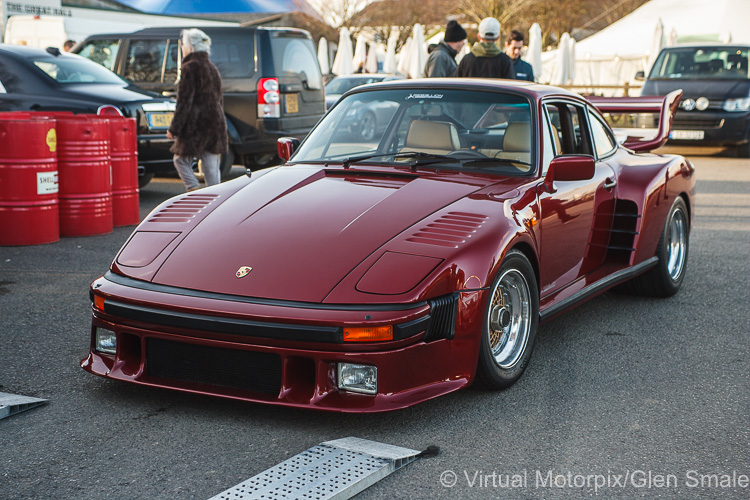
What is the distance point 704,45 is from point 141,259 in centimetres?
1545

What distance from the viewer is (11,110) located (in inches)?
371

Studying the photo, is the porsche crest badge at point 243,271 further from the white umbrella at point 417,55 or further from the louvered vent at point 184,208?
the white umbrella at point 417,55

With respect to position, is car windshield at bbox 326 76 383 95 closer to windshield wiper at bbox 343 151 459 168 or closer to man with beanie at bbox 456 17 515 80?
man with beanie at bbox 456 17 515 80

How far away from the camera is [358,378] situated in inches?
138

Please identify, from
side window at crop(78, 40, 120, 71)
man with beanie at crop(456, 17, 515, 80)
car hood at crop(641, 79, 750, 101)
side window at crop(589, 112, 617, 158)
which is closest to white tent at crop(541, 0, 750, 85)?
car hood at crop(641, 79, 750, 101)

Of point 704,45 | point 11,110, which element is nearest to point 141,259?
point 11,110

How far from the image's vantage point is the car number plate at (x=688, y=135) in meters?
16.0

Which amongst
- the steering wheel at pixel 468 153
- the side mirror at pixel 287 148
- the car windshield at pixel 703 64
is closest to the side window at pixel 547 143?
the steering wheel at pixel 468 153

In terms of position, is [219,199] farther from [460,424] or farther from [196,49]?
[196,49]

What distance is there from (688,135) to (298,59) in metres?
7.82

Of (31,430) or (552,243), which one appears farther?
(552,243)

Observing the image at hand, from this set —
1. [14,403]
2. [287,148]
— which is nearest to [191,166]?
[287,148]

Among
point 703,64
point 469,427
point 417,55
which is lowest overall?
point 469,427

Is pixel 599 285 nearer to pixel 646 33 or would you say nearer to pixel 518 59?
pixel 518 59
